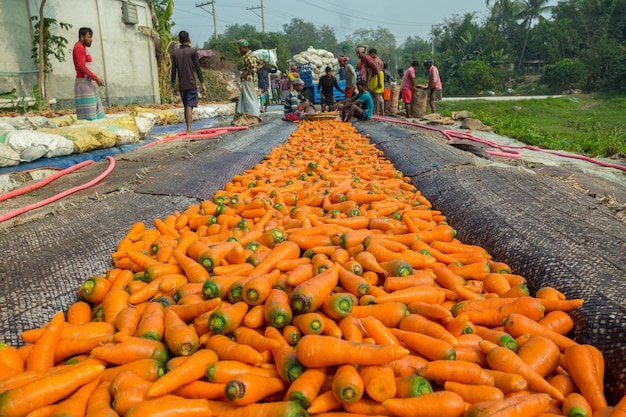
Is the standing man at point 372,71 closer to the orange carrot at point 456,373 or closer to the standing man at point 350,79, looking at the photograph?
the standing man at point 350,79

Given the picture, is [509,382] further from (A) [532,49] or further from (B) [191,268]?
(A) [532,49]

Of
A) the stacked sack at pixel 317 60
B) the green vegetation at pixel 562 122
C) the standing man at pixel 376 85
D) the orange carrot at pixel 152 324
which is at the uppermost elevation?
the stacked sack at pixel 317 60

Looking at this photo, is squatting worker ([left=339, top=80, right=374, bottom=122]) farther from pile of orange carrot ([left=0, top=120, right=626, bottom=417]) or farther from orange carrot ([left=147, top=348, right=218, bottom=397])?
orange carrot ([left=147, top=348, right=218, bottom=397])

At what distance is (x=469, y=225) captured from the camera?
3.47 m

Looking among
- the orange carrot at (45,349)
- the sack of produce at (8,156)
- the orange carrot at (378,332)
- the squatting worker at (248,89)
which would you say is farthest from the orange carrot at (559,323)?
the squatting worker at (248,89)

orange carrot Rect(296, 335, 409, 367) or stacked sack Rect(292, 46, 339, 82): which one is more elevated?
stacked sack Rect(292, 46, 339, 82)

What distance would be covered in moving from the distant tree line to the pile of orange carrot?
98.3ft

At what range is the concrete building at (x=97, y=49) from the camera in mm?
10680

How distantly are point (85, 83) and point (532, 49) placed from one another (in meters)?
47.2

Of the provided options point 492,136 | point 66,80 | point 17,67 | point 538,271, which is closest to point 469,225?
point 538,271

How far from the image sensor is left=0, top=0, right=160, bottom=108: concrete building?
10.7m

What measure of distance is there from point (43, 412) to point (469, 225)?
9.78ft

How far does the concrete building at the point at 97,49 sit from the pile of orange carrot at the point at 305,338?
34.8 feet

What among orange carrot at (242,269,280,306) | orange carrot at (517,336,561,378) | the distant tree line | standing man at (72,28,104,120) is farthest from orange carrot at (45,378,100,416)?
the distant tree line
